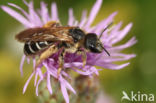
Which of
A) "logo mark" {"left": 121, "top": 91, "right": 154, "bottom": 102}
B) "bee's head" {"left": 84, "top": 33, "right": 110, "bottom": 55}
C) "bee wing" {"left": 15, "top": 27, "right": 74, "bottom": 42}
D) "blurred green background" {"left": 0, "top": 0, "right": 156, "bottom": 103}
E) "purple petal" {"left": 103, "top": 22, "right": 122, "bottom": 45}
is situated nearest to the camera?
"bee wing" {"left": 15, "top": 27, "right": 74, "bottom": 42}

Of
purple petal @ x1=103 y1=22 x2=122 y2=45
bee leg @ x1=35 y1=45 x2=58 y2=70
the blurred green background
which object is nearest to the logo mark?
the blurred green background

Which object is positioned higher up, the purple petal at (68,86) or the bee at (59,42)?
the bee at (59,42)

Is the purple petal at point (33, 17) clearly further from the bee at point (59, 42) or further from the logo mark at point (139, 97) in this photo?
the logo mark at point (139, 97)

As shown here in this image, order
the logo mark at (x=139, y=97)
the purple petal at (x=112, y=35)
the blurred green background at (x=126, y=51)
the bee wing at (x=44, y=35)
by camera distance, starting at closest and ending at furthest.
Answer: the bee wing at (x=44, y=35)
the purple petal at (x=112, y=35)
the logo mark at (x=139, y=97)
the blurred green background at (x=126, y=51)

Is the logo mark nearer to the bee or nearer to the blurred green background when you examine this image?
the blurred green background

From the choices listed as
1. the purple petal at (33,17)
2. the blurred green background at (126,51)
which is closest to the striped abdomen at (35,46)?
the purple petal at (33,17)

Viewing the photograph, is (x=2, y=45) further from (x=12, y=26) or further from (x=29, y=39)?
(x=29, y=39)

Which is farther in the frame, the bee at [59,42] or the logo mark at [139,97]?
the logo mark at [139,97]
